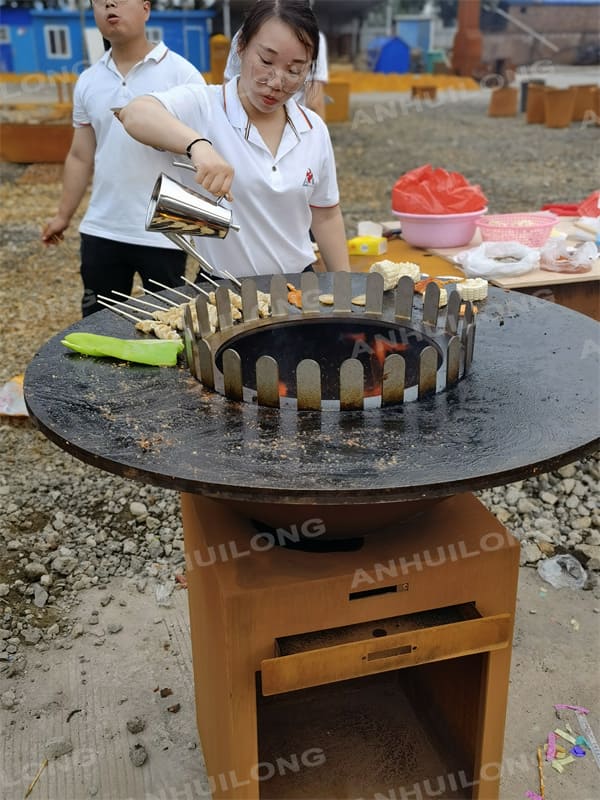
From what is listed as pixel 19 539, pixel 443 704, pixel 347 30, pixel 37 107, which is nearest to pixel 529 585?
pixel 443 704

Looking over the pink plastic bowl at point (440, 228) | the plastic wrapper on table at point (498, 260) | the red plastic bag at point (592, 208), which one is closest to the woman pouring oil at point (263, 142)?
the plastic wrapper on table at point (498, 260)

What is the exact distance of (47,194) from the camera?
27.5ft

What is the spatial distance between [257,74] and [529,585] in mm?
1785

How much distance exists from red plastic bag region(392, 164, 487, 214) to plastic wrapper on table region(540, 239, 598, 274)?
0.42 m

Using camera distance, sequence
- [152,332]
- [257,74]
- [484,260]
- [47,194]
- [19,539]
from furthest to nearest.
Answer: [47,194] → [484,260] → [19,539] → [257,74] → [152,332]

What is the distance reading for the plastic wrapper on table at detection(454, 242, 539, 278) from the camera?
2801 mm

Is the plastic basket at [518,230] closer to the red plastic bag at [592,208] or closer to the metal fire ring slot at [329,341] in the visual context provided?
the red plastic bag at [592,208]

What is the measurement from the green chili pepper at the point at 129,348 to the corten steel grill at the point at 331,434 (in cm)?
2

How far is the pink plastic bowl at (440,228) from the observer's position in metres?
3.17

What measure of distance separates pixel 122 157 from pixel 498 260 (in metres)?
1.51

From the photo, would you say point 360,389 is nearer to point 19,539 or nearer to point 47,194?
point 19,539

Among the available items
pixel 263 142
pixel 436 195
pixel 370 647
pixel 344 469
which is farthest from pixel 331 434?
pixel 436 195

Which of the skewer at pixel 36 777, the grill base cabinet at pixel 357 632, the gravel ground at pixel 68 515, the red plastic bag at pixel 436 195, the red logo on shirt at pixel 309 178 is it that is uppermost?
the red logo on shirt at pixel 309 178

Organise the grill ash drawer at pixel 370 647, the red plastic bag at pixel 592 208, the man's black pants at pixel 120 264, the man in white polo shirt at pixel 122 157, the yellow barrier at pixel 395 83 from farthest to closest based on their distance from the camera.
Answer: the yellow barrier at pixel 395 83 < the red plastic bag at pixel 592 208 < the man's black pants at pixel 120 264 < the man in white polo shirt at pixel 122 157 < the grill ash drawer at pixel 370 647
